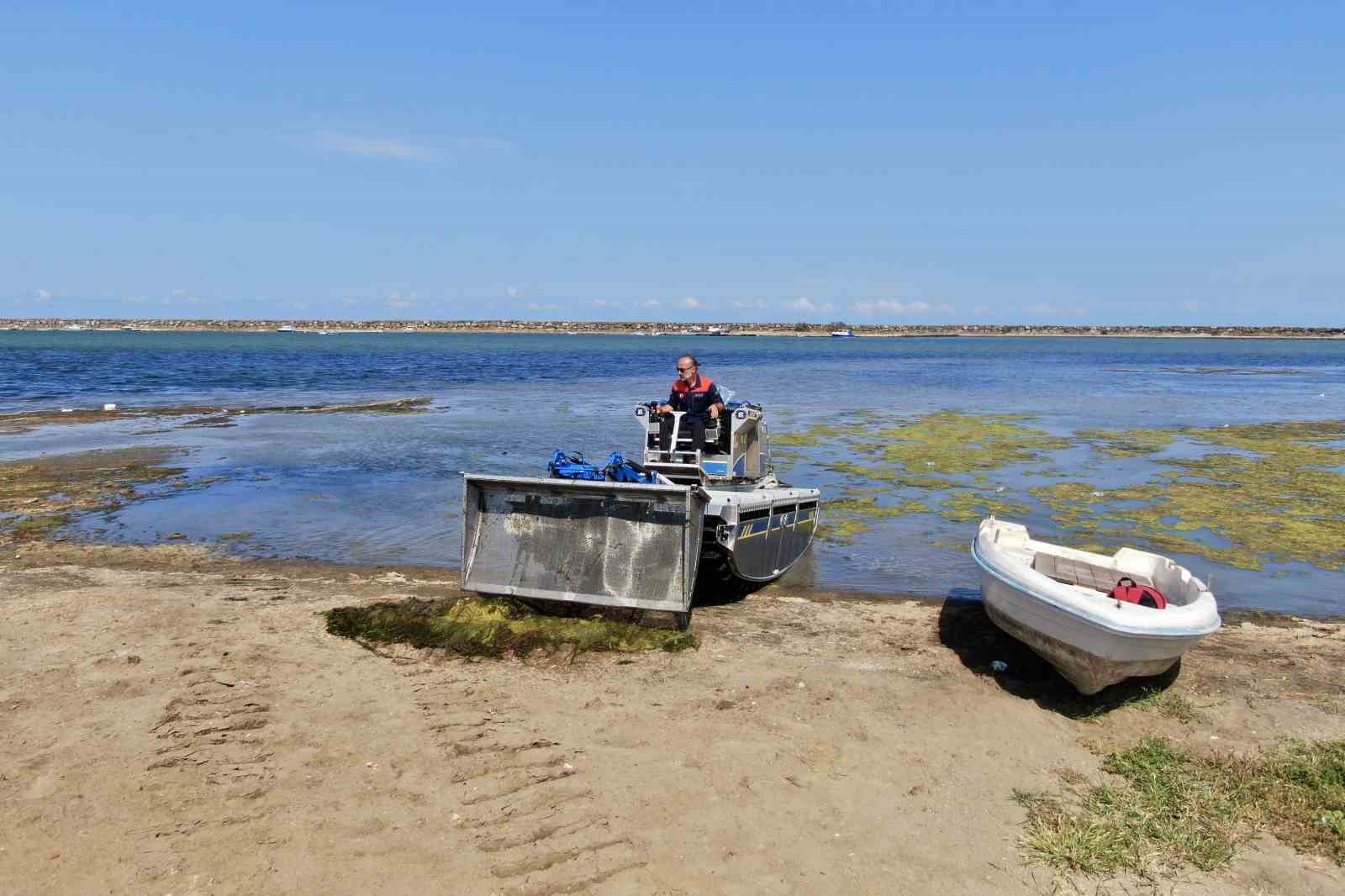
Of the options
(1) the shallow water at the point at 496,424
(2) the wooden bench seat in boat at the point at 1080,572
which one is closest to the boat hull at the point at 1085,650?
(2) the wooden bench seat in boat at the point at 1080,572

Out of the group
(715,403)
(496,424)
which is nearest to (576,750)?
(715,403)

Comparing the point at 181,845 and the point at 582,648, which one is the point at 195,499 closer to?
the point at 582,648

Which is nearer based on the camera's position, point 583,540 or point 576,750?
point 576,750

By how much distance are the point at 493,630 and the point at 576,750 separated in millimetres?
2353

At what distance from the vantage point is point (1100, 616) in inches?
272

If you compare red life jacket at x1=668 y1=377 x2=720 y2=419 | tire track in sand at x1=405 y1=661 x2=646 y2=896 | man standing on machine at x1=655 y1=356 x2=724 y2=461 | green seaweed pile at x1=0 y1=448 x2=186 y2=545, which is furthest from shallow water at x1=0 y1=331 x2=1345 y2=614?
tire track in sand at x1=405 y1=661 x2=646 y2=896

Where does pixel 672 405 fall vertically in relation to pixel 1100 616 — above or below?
above

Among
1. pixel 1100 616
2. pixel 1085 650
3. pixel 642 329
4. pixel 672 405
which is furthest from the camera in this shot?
pixel 642 329

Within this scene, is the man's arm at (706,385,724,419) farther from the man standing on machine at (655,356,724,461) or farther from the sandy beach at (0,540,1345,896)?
the sandy beach at (0,540,1345,896)

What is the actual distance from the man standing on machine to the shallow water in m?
2.43

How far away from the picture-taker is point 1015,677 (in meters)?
8.08

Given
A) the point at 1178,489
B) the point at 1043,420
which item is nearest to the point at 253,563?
the point at 1178,489

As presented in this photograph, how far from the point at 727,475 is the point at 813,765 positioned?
5961mm

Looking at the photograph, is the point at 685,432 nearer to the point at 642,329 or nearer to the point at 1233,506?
the point at 1233,506
